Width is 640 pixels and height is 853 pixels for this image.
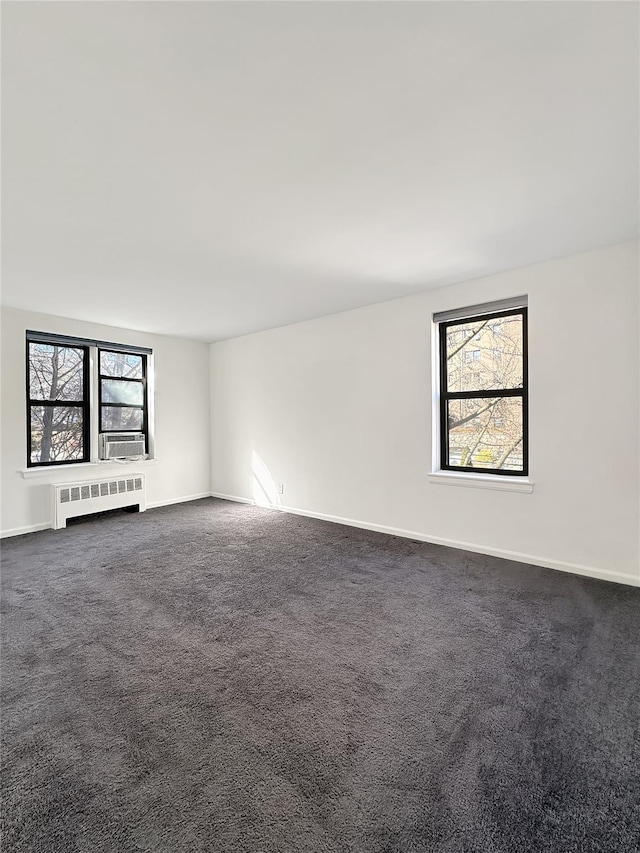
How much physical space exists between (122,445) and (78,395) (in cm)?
82

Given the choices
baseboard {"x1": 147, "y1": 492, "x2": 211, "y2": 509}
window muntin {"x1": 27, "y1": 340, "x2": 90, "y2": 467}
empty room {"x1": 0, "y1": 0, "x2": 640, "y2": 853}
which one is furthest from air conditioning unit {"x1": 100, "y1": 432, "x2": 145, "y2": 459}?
baseboard {"x1": 147, "y1": 492, "x2": 211, "y2": 509}

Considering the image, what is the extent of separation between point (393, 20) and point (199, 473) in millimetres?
5903

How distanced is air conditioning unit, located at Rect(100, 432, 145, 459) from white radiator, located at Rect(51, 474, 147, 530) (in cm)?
30

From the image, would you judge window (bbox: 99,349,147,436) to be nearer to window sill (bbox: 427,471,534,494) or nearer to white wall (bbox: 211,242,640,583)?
white wall (bbox: 211,242,640,583)

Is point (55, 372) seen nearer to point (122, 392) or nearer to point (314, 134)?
point (122, 392)

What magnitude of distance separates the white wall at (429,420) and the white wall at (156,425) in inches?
11.0

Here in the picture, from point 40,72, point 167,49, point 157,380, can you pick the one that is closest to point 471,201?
point 167,49

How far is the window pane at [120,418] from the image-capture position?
5.25 m

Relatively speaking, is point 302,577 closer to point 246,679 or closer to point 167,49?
point 246,679

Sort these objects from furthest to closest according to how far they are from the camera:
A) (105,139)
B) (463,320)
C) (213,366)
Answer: (213,366), (463,320), (105,139)

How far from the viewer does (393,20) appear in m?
1.24

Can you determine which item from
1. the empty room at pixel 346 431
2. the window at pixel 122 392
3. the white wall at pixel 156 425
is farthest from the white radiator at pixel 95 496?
the window at pixel 122 392

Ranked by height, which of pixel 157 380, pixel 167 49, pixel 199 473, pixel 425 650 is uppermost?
pixel 167 49

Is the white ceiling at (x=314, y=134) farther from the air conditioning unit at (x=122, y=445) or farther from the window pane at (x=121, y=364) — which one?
the air conditioning unit at (x=122, y=445)
